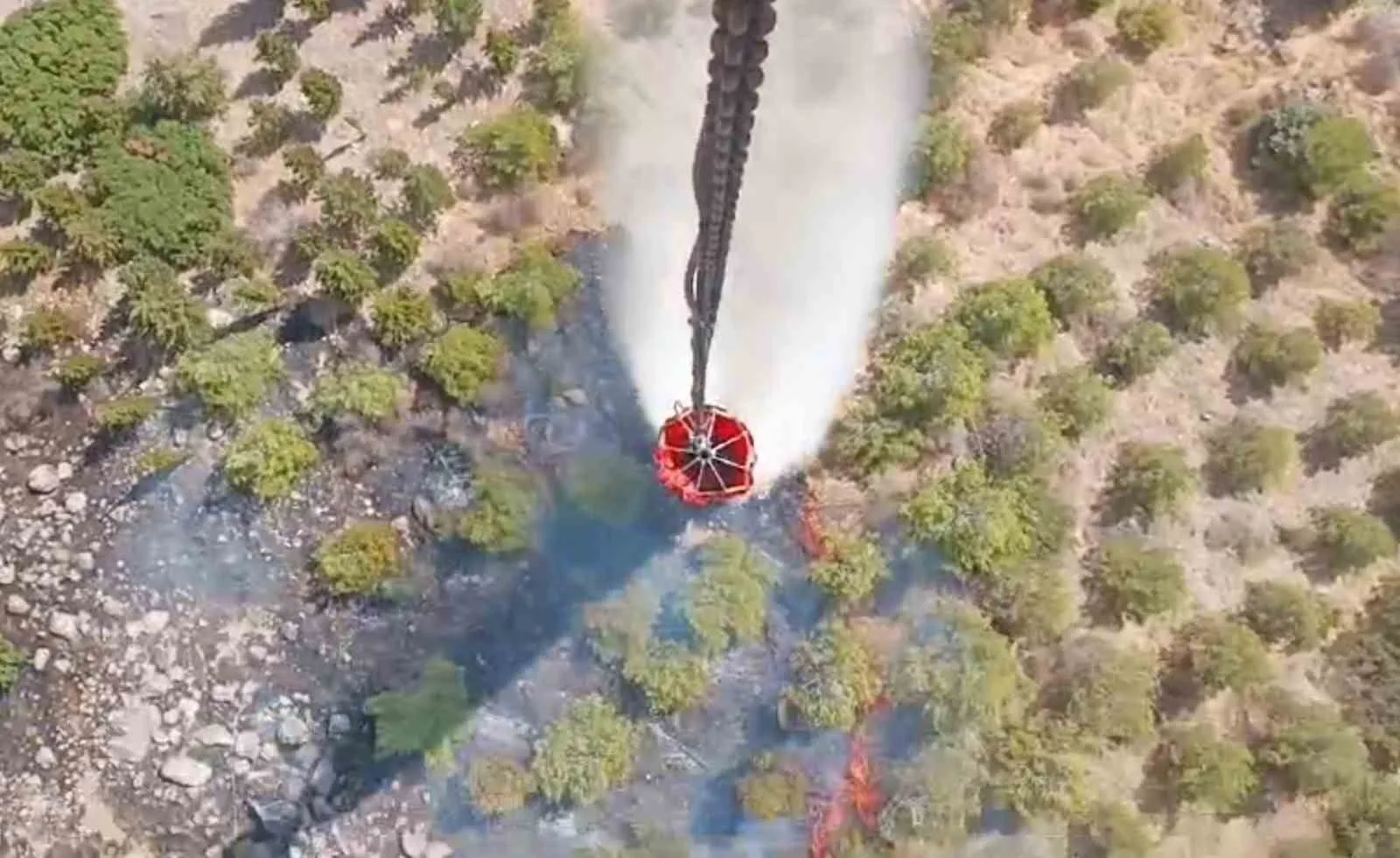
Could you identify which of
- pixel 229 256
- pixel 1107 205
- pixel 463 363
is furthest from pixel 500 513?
pixel 1107 205

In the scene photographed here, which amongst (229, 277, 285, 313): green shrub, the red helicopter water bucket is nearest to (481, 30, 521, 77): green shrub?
(229, 277, 285, 313): green shrub

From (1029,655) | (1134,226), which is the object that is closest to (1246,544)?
(1029,655)

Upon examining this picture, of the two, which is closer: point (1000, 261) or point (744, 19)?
point (744, 19)

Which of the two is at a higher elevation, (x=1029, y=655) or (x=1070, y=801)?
(x=1029, y=655)

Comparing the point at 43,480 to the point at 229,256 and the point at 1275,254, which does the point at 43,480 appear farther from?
the point at 1275,254

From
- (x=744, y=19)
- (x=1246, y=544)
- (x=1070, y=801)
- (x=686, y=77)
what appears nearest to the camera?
(x=744, y=19)

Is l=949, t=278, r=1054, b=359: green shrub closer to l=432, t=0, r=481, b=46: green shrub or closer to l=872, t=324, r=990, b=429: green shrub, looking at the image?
l=872, t=324, r=990, b=429: green shrub

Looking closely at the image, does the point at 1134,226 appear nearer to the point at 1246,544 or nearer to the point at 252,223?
the point at 1246,544
